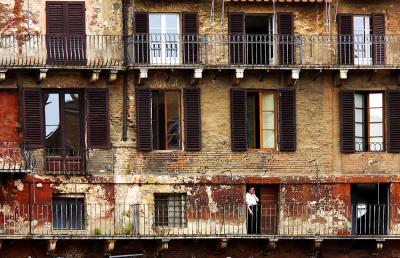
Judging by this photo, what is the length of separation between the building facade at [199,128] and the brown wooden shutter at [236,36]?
34mm

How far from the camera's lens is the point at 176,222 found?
77375 millimetres

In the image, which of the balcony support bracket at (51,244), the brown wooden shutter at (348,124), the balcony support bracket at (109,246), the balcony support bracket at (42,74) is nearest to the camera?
the balcony support bracket at (51,244)

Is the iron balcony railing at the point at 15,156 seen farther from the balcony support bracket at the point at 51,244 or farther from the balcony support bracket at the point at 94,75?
the balcony support bracket at the point at 94,75

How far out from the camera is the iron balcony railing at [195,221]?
76.2 meters

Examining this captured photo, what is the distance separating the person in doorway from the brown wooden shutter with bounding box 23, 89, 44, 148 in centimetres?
723

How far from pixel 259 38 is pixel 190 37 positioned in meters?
2.43

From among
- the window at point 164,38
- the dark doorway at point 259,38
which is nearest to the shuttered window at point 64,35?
the window at point 164,38

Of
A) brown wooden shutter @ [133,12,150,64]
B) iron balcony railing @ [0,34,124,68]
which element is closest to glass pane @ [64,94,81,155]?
iron balcony railing @ [0,34,124,68]

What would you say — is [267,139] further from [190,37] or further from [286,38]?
[190,37]

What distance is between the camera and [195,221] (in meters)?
77.2

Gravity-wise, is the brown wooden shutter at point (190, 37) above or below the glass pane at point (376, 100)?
above

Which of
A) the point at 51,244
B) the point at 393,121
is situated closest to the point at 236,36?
the point at 393,121

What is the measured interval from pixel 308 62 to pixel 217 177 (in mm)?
4963

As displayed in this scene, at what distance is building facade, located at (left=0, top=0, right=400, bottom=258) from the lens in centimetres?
7625
